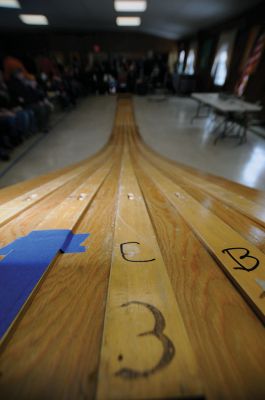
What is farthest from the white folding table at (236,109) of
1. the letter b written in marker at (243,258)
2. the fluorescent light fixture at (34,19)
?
the fluorescent light fixture at (34,19)

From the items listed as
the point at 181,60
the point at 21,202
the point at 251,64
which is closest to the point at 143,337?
the point at 21,202

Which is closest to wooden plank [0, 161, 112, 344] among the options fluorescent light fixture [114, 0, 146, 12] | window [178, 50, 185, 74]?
fluorescent light fixture [114, 0, 146, 12]

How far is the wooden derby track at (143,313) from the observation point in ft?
1.57

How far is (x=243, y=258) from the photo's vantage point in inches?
34.7

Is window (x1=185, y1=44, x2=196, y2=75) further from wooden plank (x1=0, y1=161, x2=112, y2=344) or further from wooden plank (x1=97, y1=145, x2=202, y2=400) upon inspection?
wooden plank (x1=97, y1=145, x2=202, y2=400)

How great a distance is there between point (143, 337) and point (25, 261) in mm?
562

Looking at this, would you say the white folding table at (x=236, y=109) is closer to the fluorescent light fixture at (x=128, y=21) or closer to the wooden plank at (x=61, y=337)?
the wooden plank at (x=61, y=337)

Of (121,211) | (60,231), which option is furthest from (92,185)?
(60,231)

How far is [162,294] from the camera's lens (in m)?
0.69

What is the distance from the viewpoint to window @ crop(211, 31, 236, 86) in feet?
25.7

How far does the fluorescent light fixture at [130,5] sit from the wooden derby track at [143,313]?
8.95 m

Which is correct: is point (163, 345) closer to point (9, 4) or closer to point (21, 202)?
point (21, 202)

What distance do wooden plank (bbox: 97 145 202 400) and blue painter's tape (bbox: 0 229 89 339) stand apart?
0.26 meters

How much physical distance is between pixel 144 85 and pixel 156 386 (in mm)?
13845
